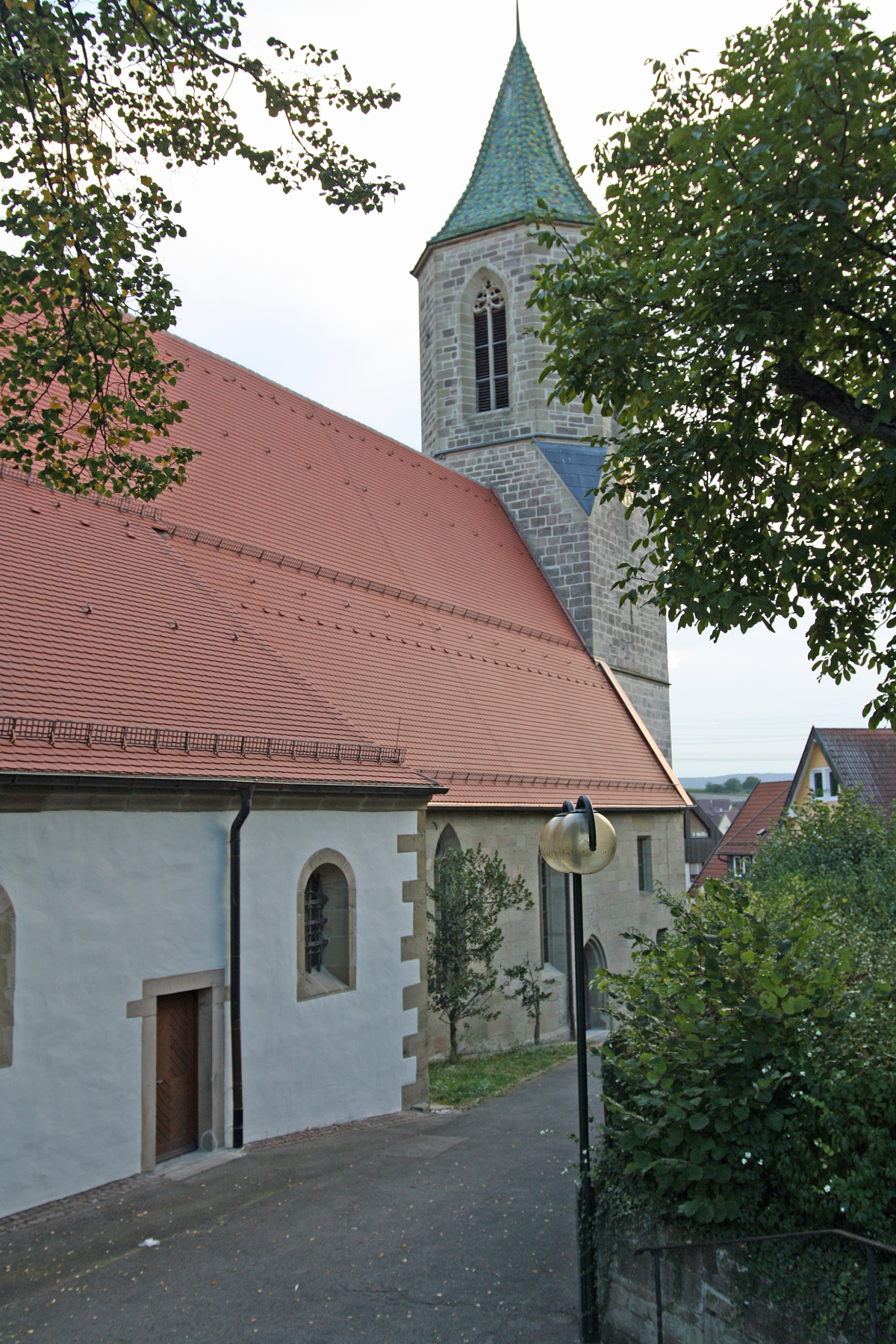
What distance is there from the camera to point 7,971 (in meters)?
7.75

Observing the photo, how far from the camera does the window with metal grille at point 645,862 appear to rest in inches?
802

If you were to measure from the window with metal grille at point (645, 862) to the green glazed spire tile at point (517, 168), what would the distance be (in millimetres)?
14501

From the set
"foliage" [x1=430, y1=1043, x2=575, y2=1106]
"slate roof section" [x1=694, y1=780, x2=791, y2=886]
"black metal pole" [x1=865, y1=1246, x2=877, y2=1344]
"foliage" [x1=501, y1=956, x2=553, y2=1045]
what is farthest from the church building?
"slate roof section" [x1=694, y1=780, x2=791, y2=886]

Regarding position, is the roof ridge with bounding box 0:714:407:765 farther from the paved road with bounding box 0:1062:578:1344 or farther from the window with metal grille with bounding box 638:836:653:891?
the window with metal grille with bounding box 638:836:653:891

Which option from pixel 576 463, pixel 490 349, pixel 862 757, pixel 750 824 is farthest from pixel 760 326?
pixel 750 824

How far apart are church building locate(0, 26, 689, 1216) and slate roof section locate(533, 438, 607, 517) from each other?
3.52m

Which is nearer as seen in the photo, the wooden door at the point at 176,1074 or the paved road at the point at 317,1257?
the paved road at the point at 317,1257

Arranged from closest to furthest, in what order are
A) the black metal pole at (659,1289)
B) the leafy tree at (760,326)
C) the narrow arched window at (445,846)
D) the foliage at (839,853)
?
the black metal pole at (659,1289) < the leafy tree at (760,326) < the foliage at (839,853) < the narrow arched window at (445,846)

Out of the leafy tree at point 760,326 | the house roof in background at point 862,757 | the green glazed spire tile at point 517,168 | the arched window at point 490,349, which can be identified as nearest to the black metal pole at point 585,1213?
the leafy tree at point 760,326

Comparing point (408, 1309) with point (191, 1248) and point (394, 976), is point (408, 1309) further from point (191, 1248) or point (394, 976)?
point (394, 976)

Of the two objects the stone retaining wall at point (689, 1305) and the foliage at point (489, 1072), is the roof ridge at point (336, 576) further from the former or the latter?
the stone retaining wall at point (689, 1305)

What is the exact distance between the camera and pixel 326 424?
18953 millimetres

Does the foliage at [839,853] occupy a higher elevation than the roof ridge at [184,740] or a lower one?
lower

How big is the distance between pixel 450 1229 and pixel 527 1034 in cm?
887
